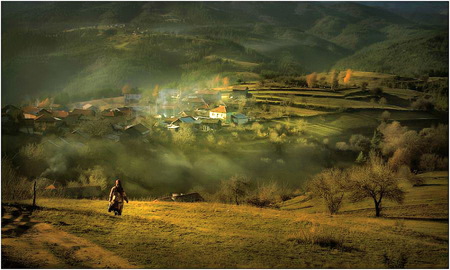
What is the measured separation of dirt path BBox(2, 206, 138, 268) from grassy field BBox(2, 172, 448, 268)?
52 mm

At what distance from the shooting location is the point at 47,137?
11992 millimetres

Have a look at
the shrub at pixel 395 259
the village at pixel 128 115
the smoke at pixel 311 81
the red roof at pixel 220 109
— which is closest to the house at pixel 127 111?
the village at pixel 128 115

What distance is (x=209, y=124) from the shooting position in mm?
13555

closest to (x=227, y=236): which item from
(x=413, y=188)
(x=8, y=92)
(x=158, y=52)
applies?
(x=413, y=188)

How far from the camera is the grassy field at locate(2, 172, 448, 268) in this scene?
5.62 m

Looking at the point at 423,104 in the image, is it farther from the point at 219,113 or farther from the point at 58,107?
the point at 58,107

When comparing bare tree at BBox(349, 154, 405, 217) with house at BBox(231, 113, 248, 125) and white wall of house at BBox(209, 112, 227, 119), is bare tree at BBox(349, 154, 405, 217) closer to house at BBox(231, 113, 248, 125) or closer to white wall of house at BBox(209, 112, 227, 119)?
house at BBox(231, 113, 248, 125)

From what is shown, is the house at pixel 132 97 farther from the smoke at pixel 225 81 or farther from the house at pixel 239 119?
the house at pixel 239 119

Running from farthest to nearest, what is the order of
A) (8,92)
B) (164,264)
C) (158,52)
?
(158,52)
(8,92)
(164,264)

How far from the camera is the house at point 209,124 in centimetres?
1340

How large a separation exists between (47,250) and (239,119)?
31.6 ft

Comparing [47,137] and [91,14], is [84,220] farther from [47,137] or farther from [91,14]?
[91,14]

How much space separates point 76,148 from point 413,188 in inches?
471

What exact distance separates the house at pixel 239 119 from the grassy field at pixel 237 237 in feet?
18.7
